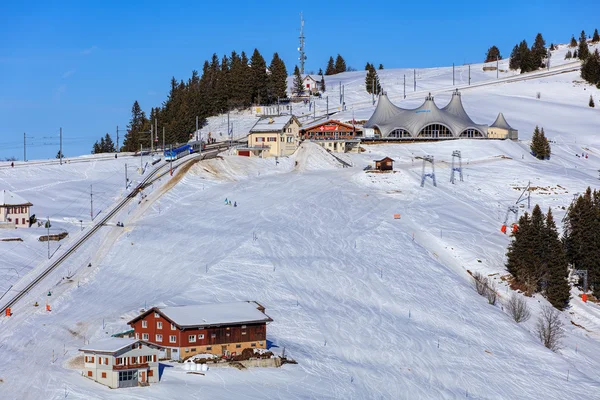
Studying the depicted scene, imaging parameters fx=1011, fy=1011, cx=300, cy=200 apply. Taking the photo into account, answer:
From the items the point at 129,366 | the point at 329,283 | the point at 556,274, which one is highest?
the point at 329,283

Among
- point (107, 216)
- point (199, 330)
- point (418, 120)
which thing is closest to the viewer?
point (199, 330)

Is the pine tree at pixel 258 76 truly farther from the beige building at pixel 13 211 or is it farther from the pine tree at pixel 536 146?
the beige building at pixel 13 211

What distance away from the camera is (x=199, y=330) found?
55844mm

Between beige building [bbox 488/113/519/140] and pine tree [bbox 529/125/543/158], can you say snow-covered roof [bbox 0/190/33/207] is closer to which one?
pine tree [bbox 529/125/543/158]

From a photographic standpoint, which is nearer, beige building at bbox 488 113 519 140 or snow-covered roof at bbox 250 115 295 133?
snow-covered roof at bbox 250 115 295 133

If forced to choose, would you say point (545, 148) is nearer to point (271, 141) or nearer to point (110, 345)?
point (271, 141)

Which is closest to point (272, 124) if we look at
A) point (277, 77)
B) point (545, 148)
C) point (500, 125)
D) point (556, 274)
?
point (500, 125)

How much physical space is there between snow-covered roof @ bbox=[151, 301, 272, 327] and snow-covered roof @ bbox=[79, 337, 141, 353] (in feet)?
14.1

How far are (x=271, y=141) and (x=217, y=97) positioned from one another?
39225 mm

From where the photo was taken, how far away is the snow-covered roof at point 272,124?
120 m

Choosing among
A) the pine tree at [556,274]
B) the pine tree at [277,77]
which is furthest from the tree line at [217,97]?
the pine tree at [556,274]

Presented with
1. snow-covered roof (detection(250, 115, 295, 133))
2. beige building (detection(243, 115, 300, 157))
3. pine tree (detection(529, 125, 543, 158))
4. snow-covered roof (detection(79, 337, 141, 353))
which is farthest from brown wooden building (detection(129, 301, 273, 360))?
pine tree (detection(529, 125, 543, 158))

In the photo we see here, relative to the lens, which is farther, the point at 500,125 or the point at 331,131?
the point at 500,125

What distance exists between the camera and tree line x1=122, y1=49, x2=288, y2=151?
476 ft
